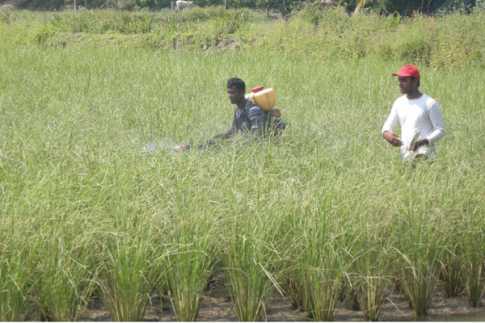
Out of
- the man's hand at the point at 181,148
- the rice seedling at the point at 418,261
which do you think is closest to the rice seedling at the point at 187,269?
the rice seedling at the point at 418,261

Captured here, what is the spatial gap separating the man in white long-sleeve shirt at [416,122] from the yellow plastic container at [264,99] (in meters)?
1.25

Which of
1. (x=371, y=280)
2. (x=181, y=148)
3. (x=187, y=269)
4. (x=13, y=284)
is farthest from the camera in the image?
(x=181, y=148)

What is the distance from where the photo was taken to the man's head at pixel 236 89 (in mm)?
8367

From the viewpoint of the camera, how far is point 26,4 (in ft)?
169

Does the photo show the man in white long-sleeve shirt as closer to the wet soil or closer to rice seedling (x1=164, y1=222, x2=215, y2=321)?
the wet soil

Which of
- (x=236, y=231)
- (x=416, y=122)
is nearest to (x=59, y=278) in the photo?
(x=236, y=231)

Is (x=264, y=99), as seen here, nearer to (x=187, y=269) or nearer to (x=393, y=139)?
(x=393, y=139)

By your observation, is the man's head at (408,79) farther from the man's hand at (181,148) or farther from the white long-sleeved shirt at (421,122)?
the man's hand at (181,148)

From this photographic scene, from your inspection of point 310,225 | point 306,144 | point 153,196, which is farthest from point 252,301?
point 306,144

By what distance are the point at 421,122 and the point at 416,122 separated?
0.04 metres

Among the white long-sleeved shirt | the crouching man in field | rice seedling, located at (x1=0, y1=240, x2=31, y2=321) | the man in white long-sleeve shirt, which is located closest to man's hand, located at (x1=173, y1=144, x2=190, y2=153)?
the crouching man in field

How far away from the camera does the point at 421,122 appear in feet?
24.3

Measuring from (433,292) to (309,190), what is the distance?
1.02m

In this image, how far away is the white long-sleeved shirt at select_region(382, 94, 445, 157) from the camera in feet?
24.2
